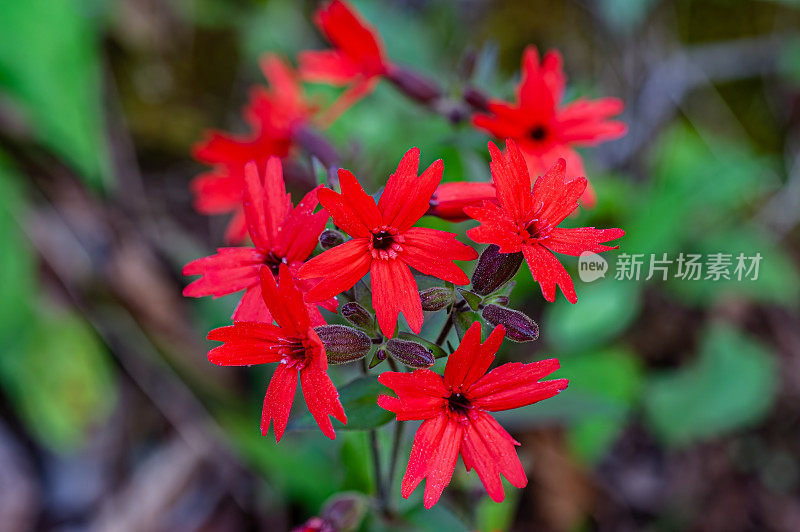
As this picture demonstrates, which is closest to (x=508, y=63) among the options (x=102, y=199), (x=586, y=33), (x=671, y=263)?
(x=586, y=33)

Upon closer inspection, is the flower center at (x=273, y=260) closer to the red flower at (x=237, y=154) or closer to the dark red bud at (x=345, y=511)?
the red flower at (x=237, y=154)

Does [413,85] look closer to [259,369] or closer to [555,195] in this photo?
[555,195]

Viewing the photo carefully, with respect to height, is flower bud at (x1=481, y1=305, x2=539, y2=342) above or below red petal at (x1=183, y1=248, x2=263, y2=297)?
below

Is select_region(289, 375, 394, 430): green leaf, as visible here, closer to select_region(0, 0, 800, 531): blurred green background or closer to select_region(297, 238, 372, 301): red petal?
select_region(297, 238, 372, 301): red petal

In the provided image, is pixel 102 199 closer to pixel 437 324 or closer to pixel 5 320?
pixel 5 320

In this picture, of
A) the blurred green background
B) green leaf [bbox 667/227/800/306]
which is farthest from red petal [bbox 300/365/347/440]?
green leaf [bbox 667/227/800/306]

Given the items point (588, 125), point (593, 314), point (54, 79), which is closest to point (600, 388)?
point (593, 314)
